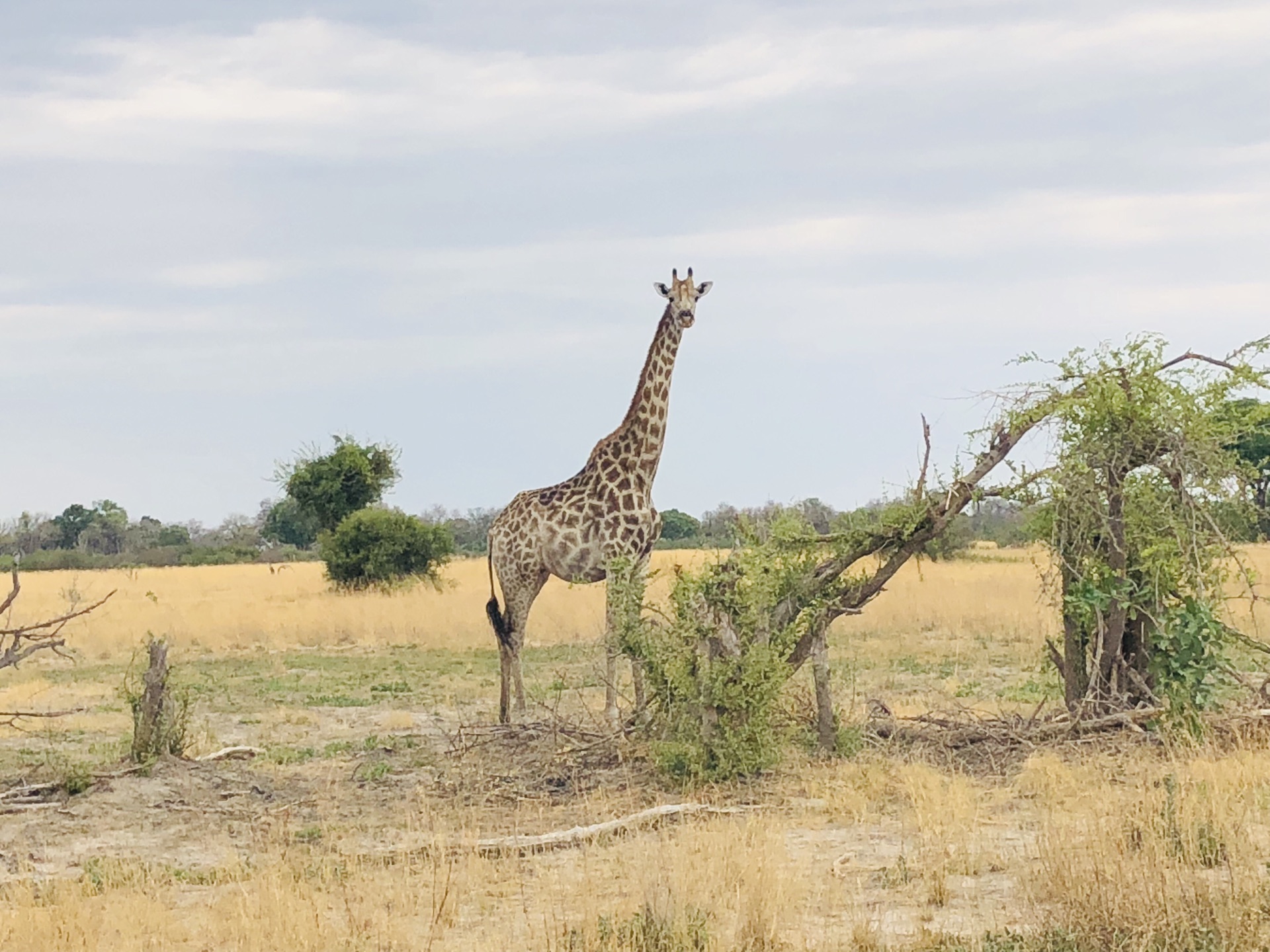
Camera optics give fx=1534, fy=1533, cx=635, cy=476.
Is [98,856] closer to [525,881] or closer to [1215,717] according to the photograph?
[525,881]

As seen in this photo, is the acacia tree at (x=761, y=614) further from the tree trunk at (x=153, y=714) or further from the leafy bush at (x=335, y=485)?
the leafy bush at (x=335, y=485)

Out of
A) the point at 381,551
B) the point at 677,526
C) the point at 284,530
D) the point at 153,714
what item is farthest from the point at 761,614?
the point at 284,530

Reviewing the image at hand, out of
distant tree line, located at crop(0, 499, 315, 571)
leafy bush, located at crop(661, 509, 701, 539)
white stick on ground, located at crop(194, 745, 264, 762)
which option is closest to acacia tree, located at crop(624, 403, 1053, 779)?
white stick on ground, located at crop(194, 745, 264, 762)

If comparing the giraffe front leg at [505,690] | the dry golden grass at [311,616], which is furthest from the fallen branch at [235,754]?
the dry golden grass at [311,616]

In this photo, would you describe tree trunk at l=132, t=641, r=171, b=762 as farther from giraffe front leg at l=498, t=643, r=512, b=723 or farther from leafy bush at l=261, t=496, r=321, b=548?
leafy bush at l=261, t=496, r=321, b=548

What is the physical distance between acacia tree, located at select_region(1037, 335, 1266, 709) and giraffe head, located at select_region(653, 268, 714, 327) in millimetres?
3675

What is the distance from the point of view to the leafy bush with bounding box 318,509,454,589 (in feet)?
107

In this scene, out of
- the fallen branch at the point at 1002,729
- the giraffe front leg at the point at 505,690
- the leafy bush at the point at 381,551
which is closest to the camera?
the fallen branch at the point at 1002,729

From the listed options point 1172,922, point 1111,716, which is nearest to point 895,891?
point 1172,922

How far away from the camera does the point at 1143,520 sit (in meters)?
9.95

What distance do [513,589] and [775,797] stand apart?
16.7 ft

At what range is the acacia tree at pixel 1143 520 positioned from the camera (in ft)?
31.6

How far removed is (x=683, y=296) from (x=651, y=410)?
103 centimetres

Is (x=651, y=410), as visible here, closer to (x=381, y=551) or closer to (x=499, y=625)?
(x=499, y=625)
